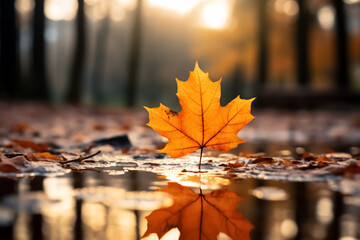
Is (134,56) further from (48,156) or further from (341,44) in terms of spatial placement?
(48,156)

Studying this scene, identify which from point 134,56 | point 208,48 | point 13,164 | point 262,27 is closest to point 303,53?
point 262,27

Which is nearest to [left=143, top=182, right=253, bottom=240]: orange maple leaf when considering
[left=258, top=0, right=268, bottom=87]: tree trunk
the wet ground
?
the wet ground

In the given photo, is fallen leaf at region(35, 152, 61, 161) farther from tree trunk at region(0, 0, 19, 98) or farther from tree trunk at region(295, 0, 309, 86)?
tree trunk at region(295, 0, 309, 86)

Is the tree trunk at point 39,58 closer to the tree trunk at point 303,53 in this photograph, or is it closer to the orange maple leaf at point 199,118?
the tree trunk at point 303,53

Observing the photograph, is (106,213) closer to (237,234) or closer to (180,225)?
(180,225)

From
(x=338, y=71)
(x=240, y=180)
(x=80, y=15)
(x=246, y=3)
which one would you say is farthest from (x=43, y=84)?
(x=240, y=180)

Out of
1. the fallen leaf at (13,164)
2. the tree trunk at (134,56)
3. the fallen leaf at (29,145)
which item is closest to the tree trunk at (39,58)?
the tree trunk at (134,56)
